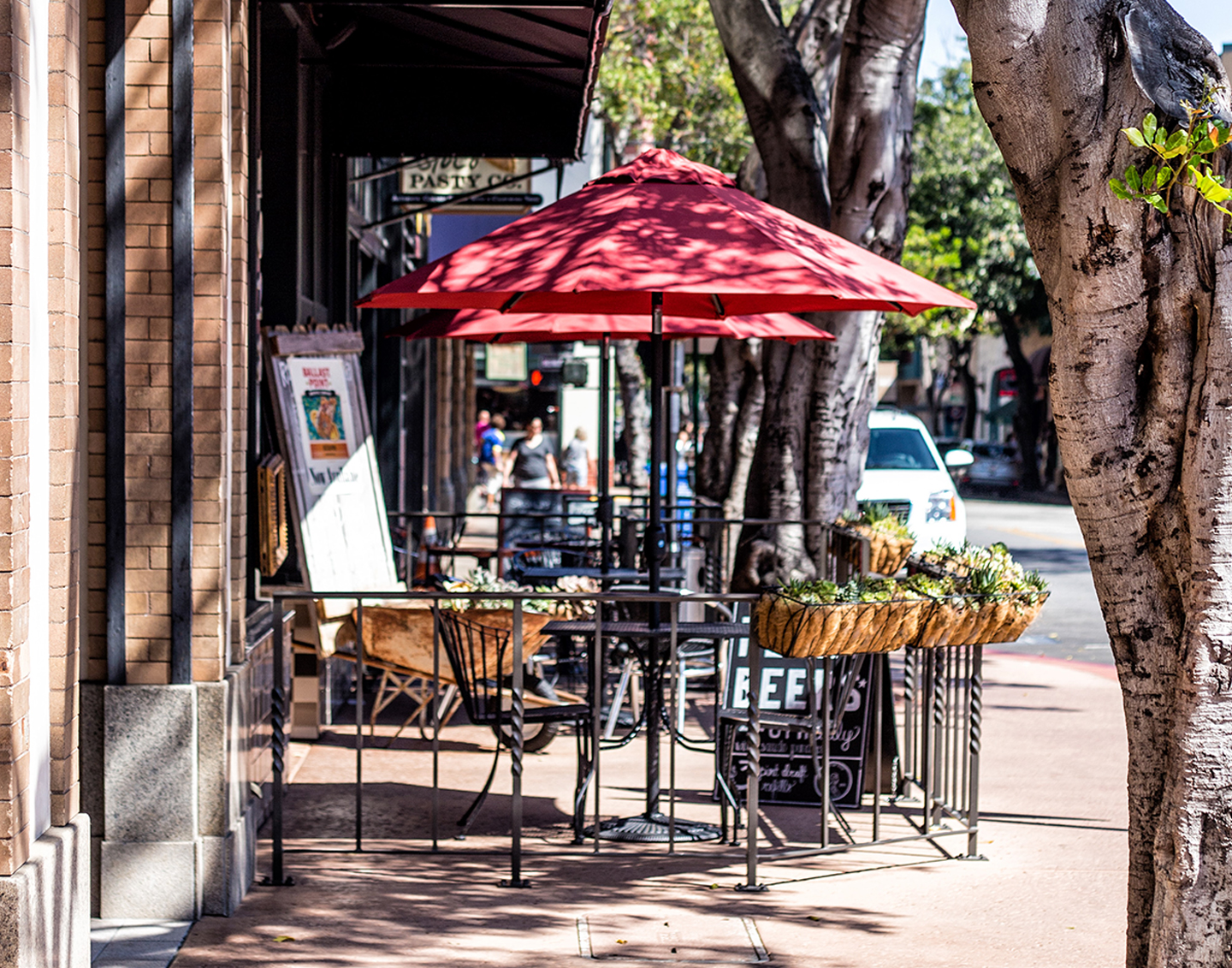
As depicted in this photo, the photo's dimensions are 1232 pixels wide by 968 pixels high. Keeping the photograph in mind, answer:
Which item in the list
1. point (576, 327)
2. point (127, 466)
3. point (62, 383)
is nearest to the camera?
point (62, 383)

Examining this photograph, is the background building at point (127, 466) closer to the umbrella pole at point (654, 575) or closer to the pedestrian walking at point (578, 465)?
the umbrella pole at point (654, 575)

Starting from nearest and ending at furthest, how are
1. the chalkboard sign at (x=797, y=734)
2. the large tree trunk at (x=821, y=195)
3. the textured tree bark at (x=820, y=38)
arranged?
the chalkboard sign at (x=797, y=734)
the large tree trunk at (x=821, y=195)
the textured tree bark at (x=820, y=38)

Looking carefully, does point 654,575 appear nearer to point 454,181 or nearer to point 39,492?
point 39,492

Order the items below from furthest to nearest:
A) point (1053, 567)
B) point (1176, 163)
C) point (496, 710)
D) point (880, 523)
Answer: point (1053, 567) → point (880, 523) → point (496, 710) → point (1176, 163)

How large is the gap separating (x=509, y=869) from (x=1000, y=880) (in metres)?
2.03

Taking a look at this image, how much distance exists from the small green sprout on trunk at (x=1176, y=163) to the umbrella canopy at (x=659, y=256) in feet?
6.89

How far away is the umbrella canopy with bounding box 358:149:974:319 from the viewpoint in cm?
552

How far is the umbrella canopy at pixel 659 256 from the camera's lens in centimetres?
552

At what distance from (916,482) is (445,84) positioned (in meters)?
7.75

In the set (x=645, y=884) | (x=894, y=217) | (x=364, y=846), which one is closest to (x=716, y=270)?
(x=645, y=884)

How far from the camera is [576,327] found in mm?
9000

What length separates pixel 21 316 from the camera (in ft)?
12.8

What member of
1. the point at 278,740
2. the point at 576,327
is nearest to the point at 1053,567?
the point at 576,327

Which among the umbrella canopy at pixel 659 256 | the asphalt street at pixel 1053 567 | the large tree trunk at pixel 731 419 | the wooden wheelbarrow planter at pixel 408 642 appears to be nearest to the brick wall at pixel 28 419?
the umbrella canopy at pixel 659 256
